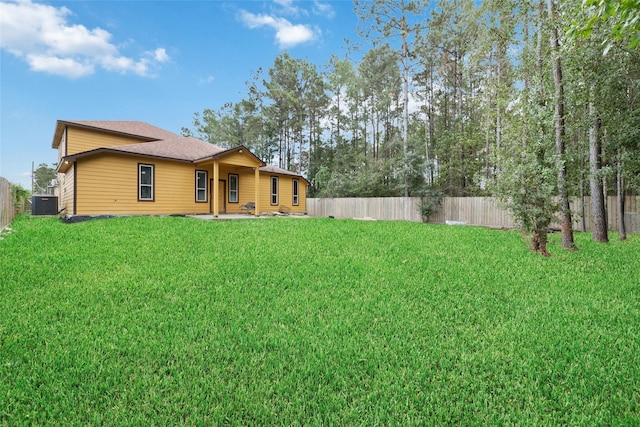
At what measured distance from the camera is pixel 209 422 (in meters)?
1.70

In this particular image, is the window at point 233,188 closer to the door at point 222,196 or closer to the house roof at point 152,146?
Answer: the door at point 222,196

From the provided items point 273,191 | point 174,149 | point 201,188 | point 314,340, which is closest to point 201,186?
point 201,188

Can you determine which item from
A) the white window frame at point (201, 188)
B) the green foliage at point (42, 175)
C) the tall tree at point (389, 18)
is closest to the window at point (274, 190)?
the white window frame at point (201, 188)

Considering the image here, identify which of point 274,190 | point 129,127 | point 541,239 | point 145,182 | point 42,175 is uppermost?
point 42,175

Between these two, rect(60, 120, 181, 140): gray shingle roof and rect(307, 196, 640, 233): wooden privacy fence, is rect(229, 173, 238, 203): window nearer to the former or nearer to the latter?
rect(60, 120, 181, 140): gray shingle roof

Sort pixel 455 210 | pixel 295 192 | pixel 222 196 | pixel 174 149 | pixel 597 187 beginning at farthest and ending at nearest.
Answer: pixel 295 192, pixel 455 210, pixel 222 196, pixel 174 149, pixel 597 187

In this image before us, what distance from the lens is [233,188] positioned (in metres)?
14.7

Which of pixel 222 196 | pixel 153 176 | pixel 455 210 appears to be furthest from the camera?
pixel 455 210

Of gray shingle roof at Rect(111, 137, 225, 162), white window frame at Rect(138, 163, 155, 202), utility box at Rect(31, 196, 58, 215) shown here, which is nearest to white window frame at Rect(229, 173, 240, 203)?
gray shingle roof at Rect(111, 137, 225, 162)

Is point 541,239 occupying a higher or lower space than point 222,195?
lower

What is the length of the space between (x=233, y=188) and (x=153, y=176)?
3811 mm

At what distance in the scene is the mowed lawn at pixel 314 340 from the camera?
1.83 meters

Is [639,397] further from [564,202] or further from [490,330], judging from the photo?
[564,202]

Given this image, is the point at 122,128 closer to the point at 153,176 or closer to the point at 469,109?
the point at 153,176
